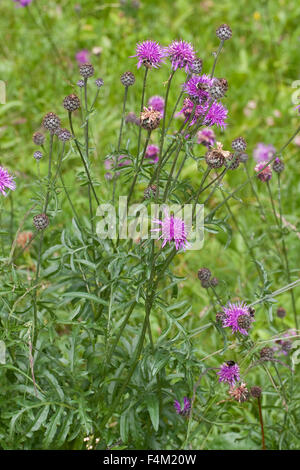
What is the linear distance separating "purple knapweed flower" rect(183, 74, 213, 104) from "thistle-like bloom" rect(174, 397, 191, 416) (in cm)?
91

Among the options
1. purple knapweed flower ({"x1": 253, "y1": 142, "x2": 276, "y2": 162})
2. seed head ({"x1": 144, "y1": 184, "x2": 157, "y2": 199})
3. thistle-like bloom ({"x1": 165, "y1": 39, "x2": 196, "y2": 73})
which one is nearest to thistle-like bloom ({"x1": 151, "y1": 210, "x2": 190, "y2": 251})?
seed head ({"x1": 144, "y1": 184, "x2": 157, "y2": 199})

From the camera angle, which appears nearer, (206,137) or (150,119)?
(150,119)

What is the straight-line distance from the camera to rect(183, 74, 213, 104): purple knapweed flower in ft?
5.03

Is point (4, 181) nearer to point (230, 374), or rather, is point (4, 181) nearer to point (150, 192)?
point (150, 192)

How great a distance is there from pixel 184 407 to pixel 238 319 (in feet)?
1.21

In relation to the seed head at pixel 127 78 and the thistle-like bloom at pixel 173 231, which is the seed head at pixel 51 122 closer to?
the seed head at pixel 127 78

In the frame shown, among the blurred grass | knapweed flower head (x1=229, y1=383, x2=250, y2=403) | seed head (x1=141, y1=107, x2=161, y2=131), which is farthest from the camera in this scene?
the blurred grass

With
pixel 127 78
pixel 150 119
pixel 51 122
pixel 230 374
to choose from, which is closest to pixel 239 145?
pixel 150 119

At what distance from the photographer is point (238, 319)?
165 centimetres

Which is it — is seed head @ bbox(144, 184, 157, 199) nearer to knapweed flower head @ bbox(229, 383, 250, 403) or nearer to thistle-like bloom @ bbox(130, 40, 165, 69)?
thistle-like bloom @ bbox(130, 40, 165, 69)

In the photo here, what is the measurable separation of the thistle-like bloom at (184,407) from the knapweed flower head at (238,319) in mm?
310
